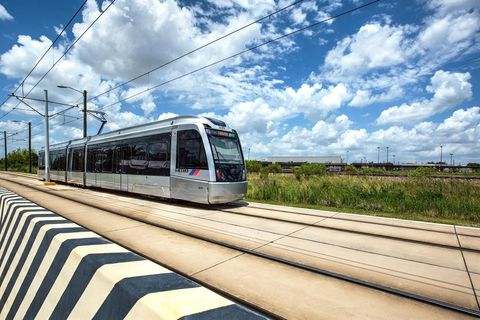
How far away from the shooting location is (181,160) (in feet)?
33.4

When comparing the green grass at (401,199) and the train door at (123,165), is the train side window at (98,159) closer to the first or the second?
the train door at (123,165)

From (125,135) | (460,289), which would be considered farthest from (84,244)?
(125,135)

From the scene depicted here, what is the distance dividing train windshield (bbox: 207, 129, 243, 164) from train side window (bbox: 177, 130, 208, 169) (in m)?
0.41

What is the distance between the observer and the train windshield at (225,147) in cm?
967

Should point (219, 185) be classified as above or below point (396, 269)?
above

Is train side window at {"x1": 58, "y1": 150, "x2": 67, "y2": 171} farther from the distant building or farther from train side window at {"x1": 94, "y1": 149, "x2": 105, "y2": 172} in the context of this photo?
the distant building

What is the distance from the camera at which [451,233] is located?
6.34m

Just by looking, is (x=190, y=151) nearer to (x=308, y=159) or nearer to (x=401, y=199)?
(x=401, y=199)

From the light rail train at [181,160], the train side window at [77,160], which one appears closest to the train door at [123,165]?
the light rail train at [181,160]

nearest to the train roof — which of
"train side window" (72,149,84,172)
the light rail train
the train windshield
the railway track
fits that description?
the light rail train

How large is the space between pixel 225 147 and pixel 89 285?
7.65 metres

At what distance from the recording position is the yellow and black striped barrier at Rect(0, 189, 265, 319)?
2195mm

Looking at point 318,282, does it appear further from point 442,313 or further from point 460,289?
point 460,289

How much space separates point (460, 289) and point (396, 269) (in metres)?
0.78
